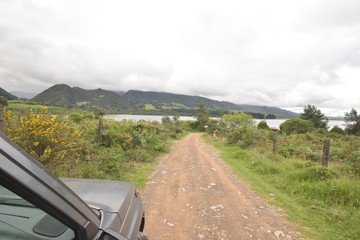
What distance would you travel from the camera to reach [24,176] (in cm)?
80

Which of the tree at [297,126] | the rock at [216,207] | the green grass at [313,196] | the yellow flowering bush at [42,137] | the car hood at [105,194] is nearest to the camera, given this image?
the car hood at [105,194]

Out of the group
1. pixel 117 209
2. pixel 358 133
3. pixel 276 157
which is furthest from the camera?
pixel 358 133

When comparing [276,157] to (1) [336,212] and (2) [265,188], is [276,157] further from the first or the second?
(1) [336,212]

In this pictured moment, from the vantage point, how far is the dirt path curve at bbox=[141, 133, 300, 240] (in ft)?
11.3

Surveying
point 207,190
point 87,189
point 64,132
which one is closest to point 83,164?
point 64,132

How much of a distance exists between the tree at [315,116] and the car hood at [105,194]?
54.7 meters

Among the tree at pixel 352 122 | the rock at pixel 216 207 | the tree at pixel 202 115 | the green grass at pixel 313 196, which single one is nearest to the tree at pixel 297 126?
the tree at pixel 352 122

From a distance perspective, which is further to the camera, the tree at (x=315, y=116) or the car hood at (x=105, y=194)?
the tree at (x=315, y=116)

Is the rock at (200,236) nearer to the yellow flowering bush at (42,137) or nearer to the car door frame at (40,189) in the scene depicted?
the car door frame at (40,189)

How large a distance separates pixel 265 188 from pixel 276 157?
3617 millimetres

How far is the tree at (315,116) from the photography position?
4406 centimetres

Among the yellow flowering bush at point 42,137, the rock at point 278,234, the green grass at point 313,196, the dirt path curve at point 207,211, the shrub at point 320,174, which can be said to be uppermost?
the yellow flowering bush at point 42,137

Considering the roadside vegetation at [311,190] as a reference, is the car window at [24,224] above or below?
above

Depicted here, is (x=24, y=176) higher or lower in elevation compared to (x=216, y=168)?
higher
